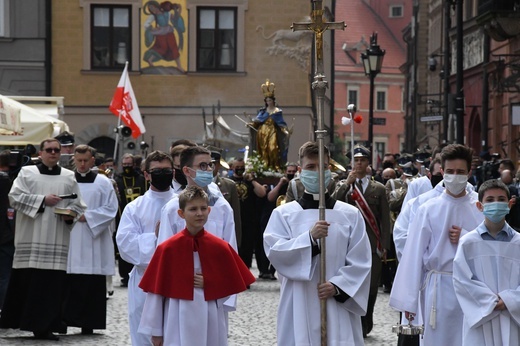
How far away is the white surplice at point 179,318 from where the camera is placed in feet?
28.6

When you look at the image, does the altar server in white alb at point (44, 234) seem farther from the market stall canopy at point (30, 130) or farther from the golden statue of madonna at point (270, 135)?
the golden statue of madonna at point (270, 135)

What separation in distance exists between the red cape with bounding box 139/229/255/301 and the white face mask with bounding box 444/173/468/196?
1.90 meters

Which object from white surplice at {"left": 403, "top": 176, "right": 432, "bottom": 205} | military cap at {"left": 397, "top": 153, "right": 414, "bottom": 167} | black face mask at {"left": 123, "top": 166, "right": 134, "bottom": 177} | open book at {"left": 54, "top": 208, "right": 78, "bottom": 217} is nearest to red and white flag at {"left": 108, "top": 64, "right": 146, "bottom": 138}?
black face mask at {"left": 123, "top": 166, "right": 134, "bottom": 177}

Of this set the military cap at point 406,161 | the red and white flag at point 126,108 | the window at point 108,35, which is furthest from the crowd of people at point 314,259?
the window at point 108,35

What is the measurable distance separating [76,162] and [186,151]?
17.1 ft

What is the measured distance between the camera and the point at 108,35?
4125 centimetres

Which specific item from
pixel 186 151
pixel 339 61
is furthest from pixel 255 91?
pixel 339 61

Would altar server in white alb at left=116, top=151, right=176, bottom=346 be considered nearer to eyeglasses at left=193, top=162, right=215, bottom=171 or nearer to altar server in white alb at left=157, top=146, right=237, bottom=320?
altar server in white alb at left=157, top=146, right=237, bottom=320

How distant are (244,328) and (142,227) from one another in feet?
14.6

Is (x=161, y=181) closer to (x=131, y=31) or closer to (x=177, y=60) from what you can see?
(x=177, y=60)

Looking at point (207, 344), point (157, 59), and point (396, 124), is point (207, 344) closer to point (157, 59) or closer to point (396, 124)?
point (157, 59)

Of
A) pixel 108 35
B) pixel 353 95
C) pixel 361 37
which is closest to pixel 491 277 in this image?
pixel 108 35

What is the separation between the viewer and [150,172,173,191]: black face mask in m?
10.7

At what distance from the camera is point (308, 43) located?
41406 millimetres
